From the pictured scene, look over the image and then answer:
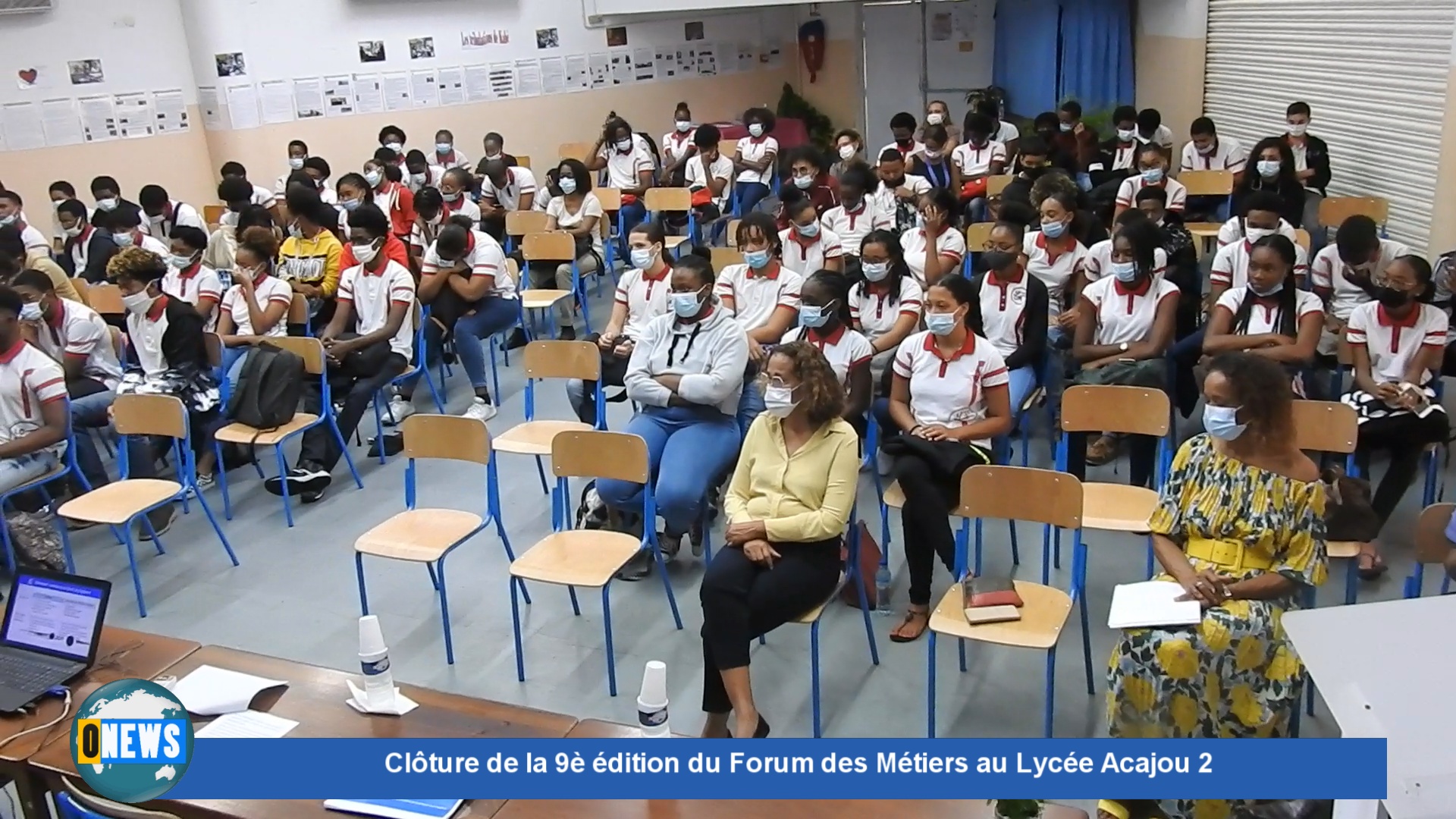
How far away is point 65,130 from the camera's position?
8.80m

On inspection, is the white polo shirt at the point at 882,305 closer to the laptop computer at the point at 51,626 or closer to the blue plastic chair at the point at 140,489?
the blue plastic chair at the point at 140,489

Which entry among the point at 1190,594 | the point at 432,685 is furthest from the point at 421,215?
the point at 1190,594

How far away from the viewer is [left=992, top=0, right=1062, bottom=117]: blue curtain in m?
10.9

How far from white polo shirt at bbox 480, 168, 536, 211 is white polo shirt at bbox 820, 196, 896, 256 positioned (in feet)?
9.63

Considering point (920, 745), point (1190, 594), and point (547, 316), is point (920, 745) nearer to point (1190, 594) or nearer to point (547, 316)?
point (1190, 594)

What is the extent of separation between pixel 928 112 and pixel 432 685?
772 cm

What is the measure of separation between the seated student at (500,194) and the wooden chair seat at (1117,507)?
232 inches

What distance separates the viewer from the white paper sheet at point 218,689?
2625 mm

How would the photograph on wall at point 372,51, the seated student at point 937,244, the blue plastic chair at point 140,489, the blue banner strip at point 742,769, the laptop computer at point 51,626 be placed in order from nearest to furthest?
the blue banner strip at point 742,769 → the laptop computer at point 51,626 → the blue plastic chair at point 140,489 → the seated student at point 937,244 → the photograph on wall at point 372,51

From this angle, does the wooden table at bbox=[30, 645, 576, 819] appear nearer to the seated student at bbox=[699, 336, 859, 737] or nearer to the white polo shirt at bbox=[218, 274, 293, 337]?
the seated student at bbox=[699, 336, 859, 737]

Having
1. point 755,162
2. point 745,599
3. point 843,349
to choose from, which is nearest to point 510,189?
point 755,162

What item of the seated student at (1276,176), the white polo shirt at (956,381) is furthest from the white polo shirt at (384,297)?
the seated student at (1276,176)

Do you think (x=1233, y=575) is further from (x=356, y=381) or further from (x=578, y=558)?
(x=356, y=381)

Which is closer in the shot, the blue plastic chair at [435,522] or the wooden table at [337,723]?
the wooden table at [337,723]
